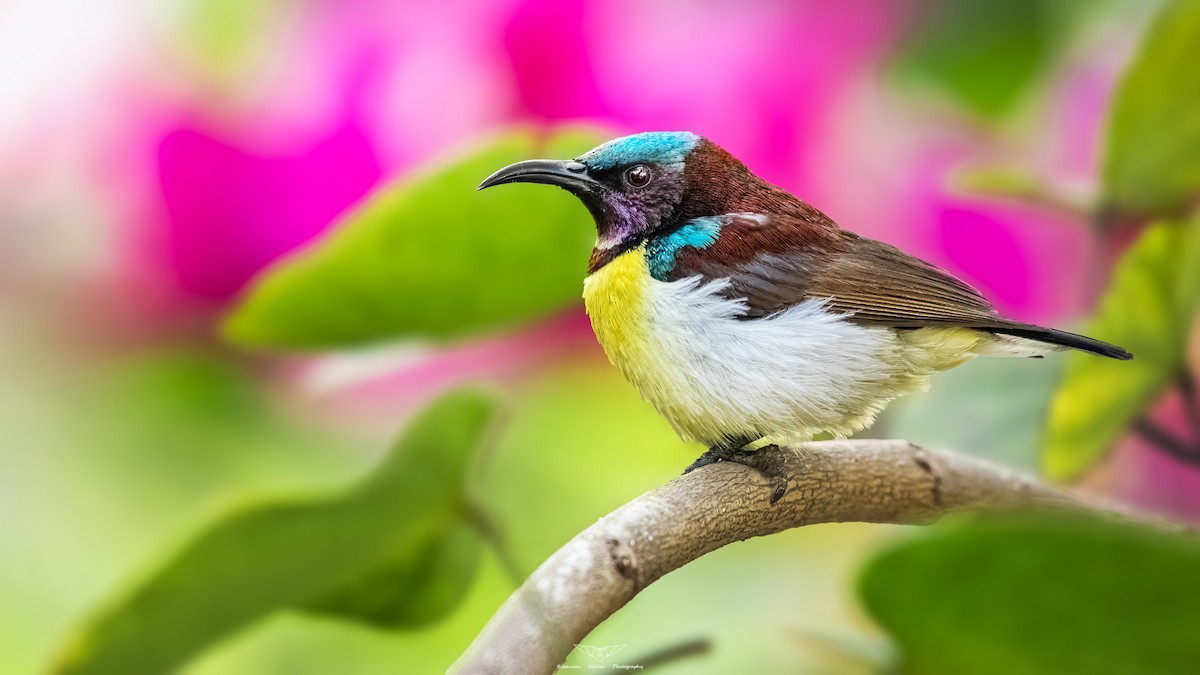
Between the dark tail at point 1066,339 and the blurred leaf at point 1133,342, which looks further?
the blurred leaf at point 1133,342

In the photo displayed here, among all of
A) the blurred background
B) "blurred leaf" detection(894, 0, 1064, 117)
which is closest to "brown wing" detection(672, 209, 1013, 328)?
the blurred background

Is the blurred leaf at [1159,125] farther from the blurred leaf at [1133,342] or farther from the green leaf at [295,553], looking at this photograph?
the green leaf at [295,553]

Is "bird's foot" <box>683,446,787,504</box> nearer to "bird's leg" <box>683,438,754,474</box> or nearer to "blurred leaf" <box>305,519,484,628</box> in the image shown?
"bird's leg" <box>683,438,754,474</box>

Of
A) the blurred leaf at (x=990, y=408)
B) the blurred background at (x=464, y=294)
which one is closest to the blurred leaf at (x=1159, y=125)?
the blurred background at (x=464, y=294)

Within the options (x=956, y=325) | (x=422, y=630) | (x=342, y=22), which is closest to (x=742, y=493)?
(x=956, y=325)

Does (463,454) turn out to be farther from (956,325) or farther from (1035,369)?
(1035,369)

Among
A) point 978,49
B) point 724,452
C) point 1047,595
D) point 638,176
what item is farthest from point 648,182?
point 978,49
